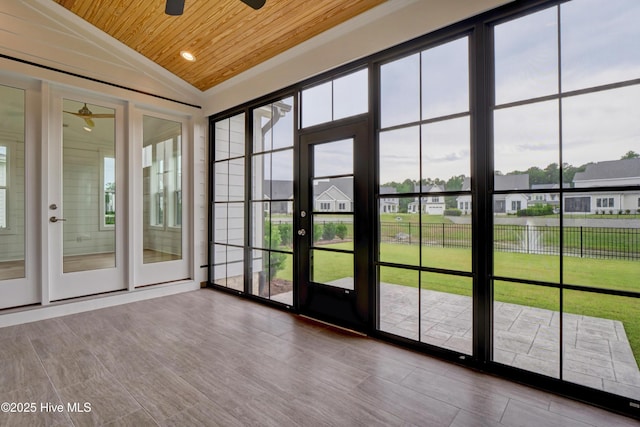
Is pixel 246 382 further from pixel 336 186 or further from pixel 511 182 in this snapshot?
pixel 511 182

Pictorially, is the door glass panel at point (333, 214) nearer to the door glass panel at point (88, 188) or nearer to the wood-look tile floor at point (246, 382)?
the wood-look tile floor at point (246, 382)

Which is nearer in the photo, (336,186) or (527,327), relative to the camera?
(527,327)

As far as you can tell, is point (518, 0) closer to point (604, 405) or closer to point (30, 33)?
point (604, 405)

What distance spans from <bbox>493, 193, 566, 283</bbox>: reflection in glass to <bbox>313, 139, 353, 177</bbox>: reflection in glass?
4.57 feet

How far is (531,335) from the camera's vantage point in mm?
2229

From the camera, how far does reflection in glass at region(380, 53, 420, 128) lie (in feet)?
9.04

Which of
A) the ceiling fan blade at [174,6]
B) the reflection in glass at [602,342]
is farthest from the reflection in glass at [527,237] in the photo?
the ceiling fan blade at [174,6]

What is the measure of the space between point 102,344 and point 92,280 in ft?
4.72

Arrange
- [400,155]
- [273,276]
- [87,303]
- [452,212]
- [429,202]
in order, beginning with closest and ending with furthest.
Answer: [452,212], [429,202], [400,155], [87,303], [273,276]

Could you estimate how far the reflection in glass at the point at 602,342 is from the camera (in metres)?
1.91

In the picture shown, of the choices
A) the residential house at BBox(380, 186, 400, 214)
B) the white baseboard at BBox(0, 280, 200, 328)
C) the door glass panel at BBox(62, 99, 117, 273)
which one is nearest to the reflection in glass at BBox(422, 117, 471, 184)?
the residential house at BBox(380, 186, 400, 214)

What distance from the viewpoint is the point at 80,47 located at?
3758 millimetres

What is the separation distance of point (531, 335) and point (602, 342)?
0.37m

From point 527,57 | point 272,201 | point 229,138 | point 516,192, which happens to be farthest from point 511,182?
point 229,138
